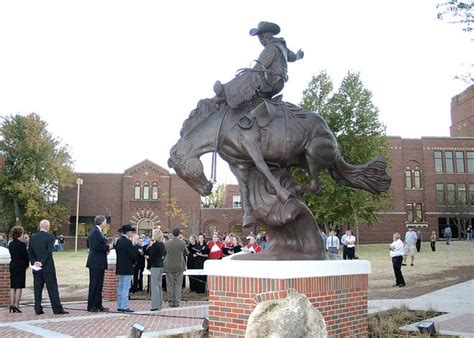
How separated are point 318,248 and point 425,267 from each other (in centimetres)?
1768

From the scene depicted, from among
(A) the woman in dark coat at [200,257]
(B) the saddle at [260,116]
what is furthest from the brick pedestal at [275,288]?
(A) the woman in dark coat at [200,257]

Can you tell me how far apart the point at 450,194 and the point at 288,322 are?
184ft

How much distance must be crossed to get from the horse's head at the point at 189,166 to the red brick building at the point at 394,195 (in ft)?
150

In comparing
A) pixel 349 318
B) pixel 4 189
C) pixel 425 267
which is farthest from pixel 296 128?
pixel 4 189

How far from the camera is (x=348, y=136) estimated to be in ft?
126

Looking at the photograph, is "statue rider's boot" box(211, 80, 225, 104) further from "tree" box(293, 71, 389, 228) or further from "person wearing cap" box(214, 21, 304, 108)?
"tree" box(293, 71, 389, 228)

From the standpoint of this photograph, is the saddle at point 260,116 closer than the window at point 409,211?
Yes

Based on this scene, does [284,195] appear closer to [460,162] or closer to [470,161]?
[460,162]

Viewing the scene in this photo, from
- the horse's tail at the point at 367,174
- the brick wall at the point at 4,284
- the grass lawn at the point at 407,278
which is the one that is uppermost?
the horse's tail at the point at 367,174

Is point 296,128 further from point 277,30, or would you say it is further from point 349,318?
point 349,318

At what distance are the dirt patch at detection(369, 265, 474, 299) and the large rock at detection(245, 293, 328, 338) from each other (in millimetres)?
12625

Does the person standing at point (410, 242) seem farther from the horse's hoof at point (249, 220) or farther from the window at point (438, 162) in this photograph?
the window at point (438, 162)

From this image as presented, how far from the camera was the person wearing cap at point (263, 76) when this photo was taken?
721 centimetres

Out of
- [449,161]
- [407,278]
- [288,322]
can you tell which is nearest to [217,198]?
[449,161]
